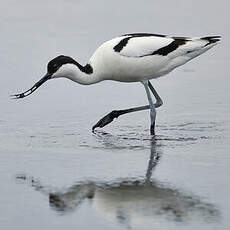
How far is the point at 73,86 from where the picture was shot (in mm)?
11633

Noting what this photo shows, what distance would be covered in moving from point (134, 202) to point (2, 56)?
7.05m

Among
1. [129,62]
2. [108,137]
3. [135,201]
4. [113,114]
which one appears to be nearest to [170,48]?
[129,62]

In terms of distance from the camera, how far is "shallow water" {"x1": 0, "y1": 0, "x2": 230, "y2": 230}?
607 centimetres

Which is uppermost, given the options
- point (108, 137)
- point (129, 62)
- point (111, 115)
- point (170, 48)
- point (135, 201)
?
point (170, 48)

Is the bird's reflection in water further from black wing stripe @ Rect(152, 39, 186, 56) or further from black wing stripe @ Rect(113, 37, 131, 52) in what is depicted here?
black wing stripe @ Rect(152, 39, 186, 56)

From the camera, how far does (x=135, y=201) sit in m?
6.31

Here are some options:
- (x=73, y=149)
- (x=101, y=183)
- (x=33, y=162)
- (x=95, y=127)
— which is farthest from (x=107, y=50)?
(x=101, y=183)

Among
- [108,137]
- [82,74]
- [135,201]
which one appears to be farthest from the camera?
[82,74]

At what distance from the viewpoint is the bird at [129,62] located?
9.48 metres

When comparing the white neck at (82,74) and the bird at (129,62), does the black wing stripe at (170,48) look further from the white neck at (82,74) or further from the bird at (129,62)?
the white neck at (82,74)

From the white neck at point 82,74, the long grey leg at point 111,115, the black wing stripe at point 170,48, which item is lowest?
the long grey leg at point 111,115

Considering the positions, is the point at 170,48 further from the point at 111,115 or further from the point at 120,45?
the point at 111,115

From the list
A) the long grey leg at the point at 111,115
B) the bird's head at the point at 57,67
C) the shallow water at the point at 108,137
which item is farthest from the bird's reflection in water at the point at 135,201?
the bird's head at the point at 57,67

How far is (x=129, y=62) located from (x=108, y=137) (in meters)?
0.98
